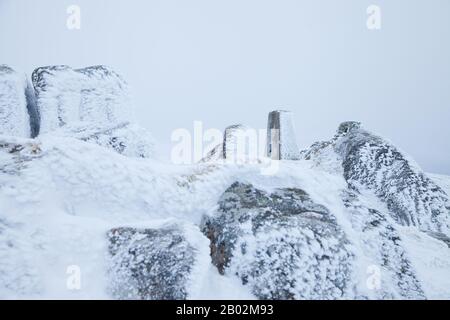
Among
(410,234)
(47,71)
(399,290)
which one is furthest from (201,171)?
(47,71)

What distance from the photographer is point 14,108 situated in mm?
12914

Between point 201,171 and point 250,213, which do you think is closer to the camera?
point 250,213

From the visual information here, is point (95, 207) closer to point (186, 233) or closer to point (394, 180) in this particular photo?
point (186, 233)

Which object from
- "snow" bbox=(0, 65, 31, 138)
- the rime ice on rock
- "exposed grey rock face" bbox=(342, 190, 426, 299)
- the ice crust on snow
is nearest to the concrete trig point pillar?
the rime ice on rock

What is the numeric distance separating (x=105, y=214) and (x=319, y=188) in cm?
526

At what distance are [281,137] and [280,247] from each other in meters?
13.4

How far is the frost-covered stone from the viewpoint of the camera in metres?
12.7

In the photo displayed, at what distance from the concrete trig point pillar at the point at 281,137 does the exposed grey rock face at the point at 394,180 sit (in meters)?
3.64

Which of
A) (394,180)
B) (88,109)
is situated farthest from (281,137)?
(88,109)

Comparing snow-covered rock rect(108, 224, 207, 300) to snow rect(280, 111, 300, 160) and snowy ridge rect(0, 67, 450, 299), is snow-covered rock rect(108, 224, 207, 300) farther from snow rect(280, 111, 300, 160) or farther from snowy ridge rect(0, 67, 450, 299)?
snow rect(280, 111, 300, 160)

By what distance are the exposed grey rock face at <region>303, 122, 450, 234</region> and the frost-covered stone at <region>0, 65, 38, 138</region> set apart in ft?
38.1

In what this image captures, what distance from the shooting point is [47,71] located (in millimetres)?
13664

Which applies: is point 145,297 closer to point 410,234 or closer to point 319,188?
point 319,188

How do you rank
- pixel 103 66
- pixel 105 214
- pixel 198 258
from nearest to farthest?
pixel 198 258
pixel 105 214
pixel 103 66
